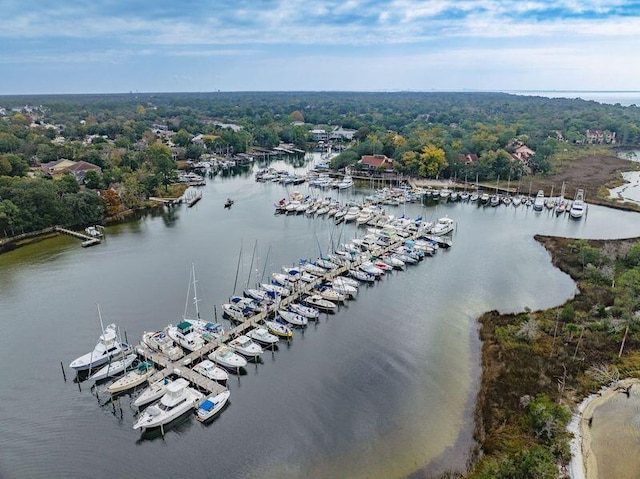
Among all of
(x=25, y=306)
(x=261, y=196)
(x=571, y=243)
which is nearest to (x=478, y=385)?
(x=571, y=243)

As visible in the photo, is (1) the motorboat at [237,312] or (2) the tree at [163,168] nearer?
(1) the motorboat at [237,312]

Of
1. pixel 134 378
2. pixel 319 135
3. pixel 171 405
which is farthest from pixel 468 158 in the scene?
pixel 171 405

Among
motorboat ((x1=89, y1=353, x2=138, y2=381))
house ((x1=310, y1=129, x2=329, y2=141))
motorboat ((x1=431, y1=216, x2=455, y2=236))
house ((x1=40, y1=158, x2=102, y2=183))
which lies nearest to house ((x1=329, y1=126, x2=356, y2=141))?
house ((x1=310, y1=129, x2=329, y2=141))

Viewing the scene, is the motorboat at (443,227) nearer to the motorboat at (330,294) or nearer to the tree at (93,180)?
the motorboat at (330,294)

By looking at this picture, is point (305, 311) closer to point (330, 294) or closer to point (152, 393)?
point (330, 294)

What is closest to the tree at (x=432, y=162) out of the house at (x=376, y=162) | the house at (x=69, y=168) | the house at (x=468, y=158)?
the house at (x=468, y=158)

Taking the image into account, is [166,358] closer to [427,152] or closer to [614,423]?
[614,423]
